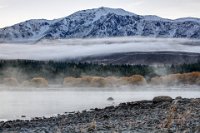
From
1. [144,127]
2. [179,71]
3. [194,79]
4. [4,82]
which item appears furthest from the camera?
[179,71]

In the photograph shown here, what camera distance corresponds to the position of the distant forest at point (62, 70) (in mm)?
140125

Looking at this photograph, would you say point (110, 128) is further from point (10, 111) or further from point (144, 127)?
point (10, 111)

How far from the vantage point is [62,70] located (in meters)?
146

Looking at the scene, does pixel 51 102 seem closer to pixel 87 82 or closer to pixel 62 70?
pixel 87 82

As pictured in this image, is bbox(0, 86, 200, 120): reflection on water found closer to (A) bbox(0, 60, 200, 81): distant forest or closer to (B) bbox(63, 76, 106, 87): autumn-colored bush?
(B) bbox(63, 76, 106, 87): autumn-colored bush

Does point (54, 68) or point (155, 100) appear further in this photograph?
point (54, 68)

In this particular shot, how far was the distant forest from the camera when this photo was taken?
140125 mm

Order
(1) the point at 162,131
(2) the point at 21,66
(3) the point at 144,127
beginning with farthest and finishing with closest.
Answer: (2) the point at 21,66, (3) the point at 144,127, (1) the point at 162,131

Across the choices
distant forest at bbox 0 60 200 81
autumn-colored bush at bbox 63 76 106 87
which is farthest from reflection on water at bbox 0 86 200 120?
distant forest at bbox 0 60 200 81

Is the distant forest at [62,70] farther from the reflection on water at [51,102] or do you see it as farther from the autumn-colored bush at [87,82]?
the reflection on water at [51,102]

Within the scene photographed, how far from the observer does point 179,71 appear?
508 ft

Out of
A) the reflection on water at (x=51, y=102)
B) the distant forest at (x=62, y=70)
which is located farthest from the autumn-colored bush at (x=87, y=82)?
the reflection on water at (x=51, y=102)

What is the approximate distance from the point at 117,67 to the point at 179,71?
1860cm

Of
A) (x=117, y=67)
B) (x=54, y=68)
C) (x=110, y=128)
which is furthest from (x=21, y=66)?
(x=110, y=128)
